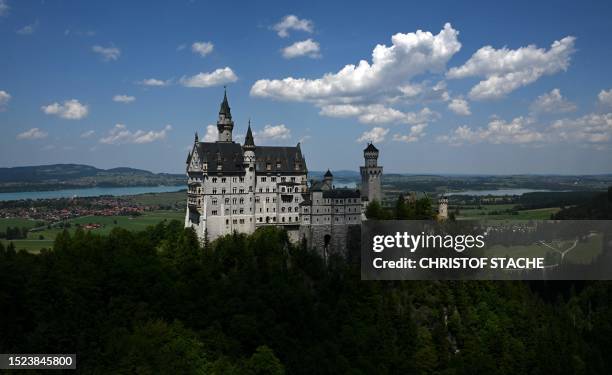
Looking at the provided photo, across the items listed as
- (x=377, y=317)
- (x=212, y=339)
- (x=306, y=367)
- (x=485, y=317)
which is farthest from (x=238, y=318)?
(x=485, y=317)

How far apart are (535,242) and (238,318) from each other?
254 feet

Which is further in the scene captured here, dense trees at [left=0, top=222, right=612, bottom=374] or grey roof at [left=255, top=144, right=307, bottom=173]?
grey roof at [left=255, top=144, right=307, bottom=173]

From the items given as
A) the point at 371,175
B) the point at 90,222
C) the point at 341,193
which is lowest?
the point at 90,222

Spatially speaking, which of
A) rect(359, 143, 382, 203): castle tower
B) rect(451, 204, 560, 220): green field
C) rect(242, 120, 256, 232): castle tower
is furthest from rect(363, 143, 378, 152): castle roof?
rect(451, 204, 560, 220): green field

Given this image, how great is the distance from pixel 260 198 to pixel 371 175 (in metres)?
17.6

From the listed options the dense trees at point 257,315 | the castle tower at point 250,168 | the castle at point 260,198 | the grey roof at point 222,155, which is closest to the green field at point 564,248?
the dense trees at point 257,315

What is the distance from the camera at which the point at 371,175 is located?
80375 mm

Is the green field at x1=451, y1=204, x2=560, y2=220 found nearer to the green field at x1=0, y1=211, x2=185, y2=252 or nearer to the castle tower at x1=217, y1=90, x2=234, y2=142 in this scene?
the green field at x1=0, y1=211, x2=185, y2=252

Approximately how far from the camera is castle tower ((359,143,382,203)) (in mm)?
80188

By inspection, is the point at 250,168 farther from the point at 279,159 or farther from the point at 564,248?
the point at 564,248

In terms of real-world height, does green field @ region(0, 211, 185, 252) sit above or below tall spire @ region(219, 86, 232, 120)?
below

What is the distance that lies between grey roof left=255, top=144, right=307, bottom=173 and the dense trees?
9.55m

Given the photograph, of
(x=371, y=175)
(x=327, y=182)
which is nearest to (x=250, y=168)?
(x=327, y=182)

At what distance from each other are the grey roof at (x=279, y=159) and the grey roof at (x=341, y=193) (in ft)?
22.0
